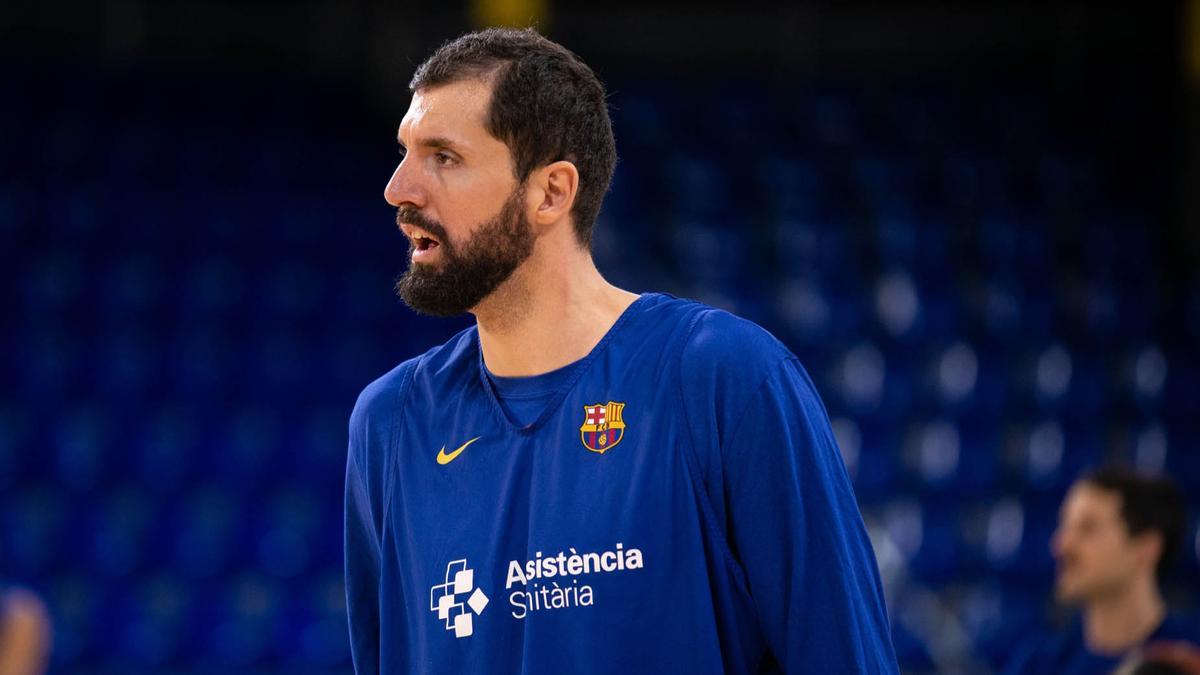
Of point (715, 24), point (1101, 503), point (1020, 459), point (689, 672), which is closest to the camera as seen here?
point (689, 672)

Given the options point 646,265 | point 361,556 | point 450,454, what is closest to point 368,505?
point 361,556

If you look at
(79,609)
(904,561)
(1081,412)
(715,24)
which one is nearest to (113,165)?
(79,609)

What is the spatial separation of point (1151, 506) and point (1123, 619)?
0.46 m

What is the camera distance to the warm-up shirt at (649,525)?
2.36 meters

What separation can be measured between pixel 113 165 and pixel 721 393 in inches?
401

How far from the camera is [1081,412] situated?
1092cm

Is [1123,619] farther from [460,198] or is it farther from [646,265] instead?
[646,265]

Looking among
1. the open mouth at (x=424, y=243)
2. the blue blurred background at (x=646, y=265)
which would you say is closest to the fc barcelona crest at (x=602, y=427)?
the open mouth at (x=424, y=243)

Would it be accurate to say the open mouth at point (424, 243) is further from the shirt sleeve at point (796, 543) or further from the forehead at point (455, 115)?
the shirt sleeve at point (796, 543)

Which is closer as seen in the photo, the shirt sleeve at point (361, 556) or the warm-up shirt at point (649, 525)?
the warm-up shirt at point (649, 525)

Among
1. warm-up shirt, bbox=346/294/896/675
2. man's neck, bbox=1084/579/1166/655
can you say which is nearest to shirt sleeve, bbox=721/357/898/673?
warm-up shirt, bbox=346/294/896/675

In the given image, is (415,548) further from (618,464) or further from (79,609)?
(79,609)

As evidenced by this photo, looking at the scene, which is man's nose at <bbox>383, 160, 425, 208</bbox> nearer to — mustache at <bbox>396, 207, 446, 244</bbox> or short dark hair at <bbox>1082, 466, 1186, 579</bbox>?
mustache at <bbox>396, 207, 446, 244</bbox>

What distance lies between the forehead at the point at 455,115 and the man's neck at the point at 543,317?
0.25 meters
